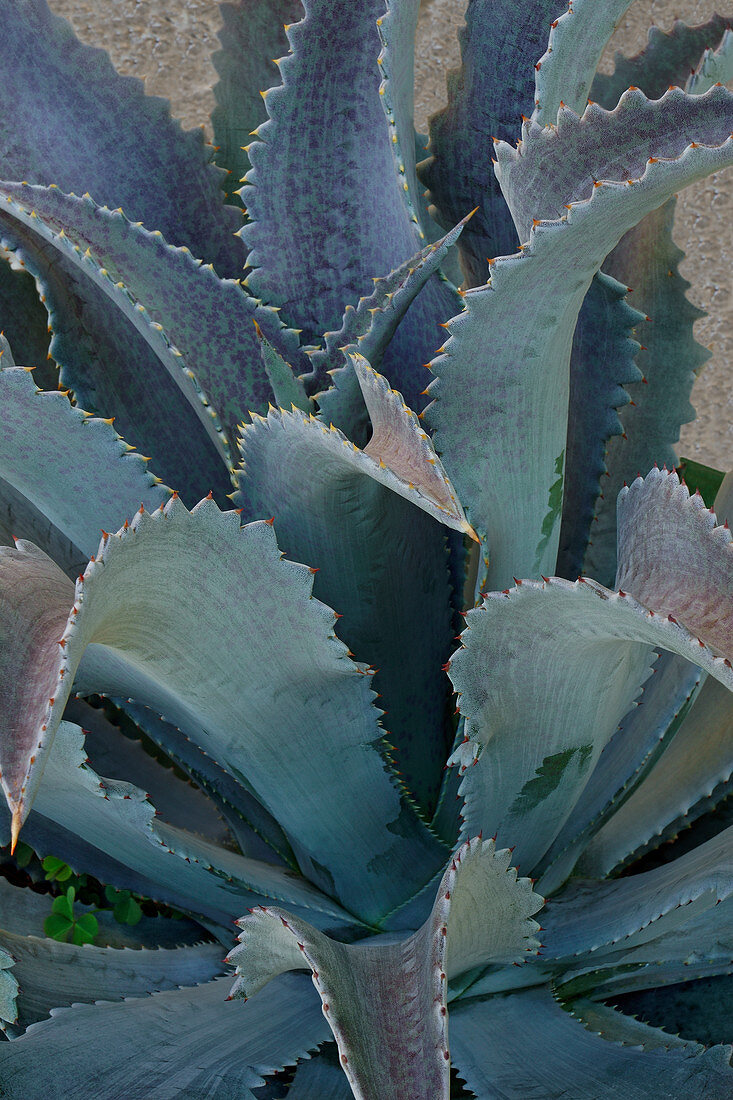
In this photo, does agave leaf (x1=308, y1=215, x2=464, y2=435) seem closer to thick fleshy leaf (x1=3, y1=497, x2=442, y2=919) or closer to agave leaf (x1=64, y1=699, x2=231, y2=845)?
thick fleshy leaf (x1=3, y1=497, x2=442, y2=919)

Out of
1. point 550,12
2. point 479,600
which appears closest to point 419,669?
point 479,600

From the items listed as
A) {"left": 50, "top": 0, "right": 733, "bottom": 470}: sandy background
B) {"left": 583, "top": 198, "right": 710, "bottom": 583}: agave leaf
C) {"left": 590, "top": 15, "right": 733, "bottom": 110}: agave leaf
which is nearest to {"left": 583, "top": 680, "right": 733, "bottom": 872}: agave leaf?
{"left": 583, "top": 198, "right": 710, "bottom": 583}: agave leaf

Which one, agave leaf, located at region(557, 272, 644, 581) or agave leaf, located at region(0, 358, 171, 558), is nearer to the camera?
agave leaf, located at region(0, 358, 171, 558)

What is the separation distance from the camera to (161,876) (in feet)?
2.29

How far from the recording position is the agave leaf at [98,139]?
76cm

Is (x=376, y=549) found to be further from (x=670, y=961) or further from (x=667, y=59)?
(x=667, y=59)

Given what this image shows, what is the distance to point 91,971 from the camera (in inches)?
26.9

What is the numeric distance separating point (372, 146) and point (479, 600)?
332 millimetres

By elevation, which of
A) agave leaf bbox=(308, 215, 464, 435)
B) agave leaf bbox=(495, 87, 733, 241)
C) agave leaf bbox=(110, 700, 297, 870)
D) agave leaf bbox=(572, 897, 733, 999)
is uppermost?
agave leaf bbox=(308, 215, 464, 435)

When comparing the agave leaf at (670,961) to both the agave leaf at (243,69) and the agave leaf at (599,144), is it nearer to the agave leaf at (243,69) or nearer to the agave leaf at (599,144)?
the agave leaf at (599,144)

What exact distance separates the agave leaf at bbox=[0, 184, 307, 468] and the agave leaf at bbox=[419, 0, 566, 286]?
166mm

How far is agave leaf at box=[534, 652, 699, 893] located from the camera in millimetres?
711

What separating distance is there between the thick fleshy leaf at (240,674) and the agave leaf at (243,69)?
17.2 inches

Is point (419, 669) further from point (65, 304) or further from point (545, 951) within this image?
point (65, 304)
